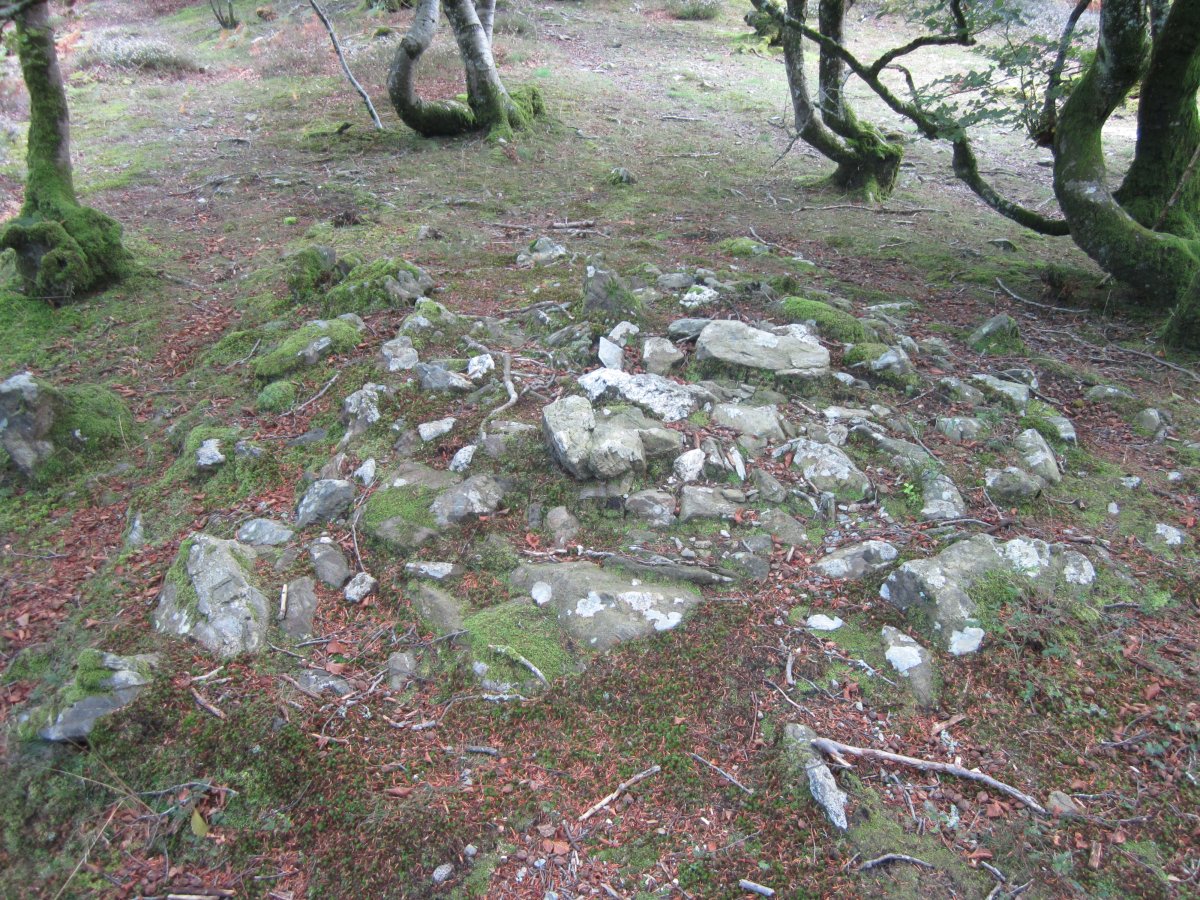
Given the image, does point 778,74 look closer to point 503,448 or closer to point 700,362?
point 700,362

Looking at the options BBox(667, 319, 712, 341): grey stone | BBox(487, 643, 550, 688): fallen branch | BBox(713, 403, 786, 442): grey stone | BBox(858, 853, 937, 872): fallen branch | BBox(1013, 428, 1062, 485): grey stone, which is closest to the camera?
BBox(858, 853, 937, 872): fallen branch

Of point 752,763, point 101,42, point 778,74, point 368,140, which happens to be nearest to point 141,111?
point 368,140

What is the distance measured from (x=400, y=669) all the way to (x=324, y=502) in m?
1.30

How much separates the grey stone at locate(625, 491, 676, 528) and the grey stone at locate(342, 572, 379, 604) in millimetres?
1416

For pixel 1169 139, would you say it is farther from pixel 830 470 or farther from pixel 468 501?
pixel 468 501

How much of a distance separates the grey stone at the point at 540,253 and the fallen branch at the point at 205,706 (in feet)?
17.4

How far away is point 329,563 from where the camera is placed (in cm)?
376

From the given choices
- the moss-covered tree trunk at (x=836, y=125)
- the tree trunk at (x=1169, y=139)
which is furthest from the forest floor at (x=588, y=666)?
the moss-covered tree trunk at (x=836, y=125)

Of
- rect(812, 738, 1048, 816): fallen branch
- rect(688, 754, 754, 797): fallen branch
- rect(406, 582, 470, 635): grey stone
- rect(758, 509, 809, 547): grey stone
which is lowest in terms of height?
rect(406, 582, 470, 635): grey stone

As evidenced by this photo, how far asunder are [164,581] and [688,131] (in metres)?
13.5

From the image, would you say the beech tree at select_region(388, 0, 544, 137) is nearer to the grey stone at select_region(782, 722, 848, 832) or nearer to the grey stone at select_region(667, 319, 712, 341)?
the grey stone at select_region(667, 319, 712, 341)

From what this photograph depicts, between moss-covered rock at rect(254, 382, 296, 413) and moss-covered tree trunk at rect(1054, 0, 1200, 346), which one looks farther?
moss-covered tree trunk at rect(1054, 0, 1200, 346)

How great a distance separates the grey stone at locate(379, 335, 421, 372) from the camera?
518 cm

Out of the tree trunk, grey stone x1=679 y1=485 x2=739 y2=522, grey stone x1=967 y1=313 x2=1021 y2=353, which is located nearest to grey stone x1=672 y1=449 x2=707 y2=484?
grey stone x1=679 y1=485 x2=739 y2=522
